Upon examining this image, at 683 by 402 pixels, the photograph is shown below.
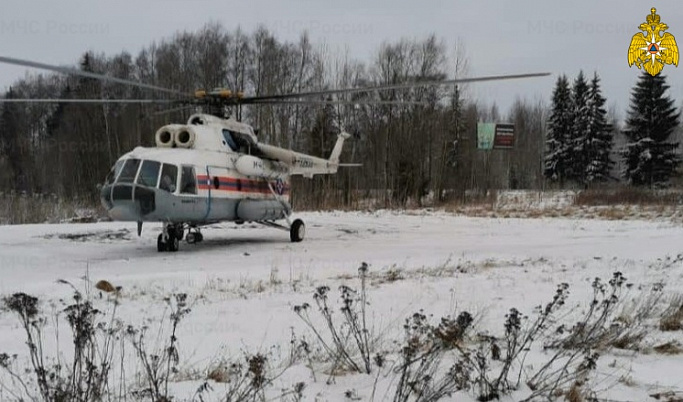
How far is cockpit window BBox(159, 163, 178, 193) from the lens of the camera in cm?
997

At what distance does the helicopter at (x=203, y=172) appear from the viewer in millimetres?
9656

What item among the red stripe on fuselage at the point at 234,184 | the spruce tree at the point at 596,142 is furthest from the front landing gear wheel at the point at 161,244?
the spruce tree at the point at 596,142

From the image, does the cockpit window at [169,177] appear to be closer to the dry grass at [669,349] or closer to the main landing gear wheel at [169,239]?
the main landing gear wheel at [169,239]

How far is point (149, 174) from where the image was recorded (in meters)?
9.87

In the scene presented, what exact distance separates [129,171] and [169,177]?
696 millimetres

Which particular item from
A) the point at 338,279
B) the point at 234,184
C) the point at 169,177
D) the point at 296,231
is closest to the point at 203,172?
the point at 169,177

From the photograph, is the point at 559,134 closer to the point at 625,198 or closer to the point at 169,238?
the point at 625,198

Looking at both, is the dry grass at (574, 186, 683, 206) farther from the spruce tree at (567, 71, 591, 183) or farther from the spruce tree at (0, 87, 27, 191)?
the spruce tree at (0, 87, 27, 191)

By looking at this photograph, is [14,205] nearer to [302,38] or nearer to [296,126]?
[296,126]

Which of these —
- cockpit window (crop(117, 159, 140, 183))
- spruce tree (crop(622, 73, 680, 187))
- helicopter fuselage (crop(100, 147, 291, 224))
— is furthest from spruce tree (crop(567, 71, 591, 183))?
cockpit window (crop(117, 159, 140, 183))

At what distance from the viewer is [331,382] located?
318cm

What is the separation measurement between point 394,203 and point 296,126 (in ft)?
33.3

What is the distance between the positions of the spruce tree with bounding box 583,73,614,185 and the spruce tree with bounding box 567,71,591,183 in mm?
234

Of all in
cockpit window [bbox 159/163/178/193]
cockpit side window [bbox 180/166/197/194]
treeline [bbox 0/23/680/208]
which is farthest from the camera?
treeline [bbox 0/23/680/208]
